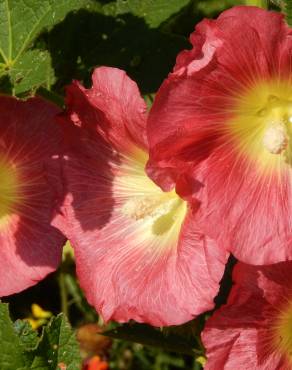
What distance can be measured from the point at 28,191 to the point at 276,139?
456mm

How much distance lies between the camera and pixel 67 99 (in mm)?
1394

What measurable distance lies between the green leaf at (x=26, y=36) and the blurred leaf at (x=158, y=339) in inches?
18.9

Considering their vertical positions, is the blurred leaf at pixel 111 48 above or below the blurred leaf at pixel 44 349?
above

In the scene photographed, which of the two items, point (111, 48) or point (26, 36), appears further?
point (111, 48)

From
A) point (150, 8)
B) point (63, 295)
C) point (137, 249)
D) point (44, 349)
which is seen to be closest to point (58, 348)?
point (44, 349)

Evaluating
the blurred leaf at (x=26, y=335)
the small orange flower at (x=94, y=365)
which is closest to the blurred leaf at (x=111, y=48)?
the blurred leaf at (x=26, y=335)

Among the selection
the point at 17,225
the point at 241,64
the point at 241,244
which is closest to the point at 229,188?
the point at 241,244

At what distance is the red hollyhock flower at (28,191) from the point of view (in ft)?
4.81

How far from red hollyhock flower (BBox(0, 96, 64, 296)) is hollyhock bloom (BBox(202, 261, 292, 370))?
32 centimetres

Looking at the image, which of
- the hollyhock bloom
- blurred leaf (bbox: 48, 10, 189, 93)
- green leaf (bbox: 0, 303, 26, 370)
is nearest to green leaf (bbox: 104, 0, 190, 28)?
blurred leaf (bbox: 48, 10, 189, 93)

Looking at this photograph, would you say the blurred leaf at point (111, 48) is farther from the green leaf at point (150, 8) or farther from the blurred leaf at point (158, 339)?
the blurred leaf at point (158, 339)

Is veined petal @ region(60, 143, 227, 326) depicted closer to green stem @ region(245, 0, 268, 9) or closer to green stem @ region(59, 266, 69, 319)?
green stem @ region(245, 0, 268, 9)

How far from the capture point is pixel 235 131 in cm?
140

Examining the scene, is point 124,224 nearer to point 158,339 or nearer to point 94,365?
point 158,339
